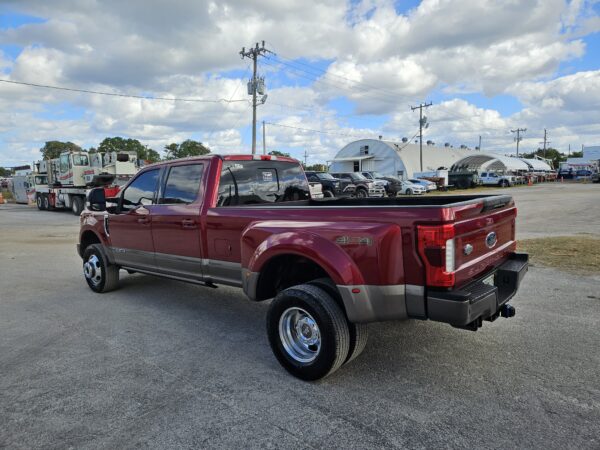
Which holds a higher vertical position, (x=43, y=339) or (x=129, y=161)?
(x=129, y=161)

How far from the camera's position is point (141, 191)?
5344 millimetres

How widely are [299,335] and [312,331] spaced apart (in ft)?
0.53

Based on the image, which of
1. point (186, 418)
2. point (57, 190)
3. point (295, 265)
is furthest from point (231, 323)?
point (57, 190)

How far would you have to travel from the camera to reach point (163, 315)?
5051mm

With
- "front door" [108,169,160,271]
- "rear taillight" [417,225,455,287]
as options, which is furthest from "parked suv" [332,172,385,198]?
"rear taillight" [417,225,455,287]

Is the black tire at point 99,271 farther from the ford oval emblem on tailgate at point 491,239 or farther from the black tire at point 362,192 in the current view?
the black tire at point 362,192

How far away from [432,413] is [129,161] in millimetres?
22983

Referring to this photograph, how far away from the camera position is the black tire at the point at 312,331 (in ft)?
10.3

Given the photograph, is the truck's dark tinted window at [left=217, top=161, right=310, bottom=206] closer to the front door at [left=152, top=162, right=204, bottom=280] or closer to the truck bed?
the truck bed

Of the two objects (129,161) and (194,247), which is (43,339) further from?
(129,161)

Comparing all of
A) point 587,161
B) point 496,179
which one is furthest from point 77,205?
point 587,161

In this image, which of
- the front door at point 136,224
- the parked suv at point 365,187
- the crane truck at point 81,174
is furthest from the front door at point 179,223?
the parked suv at point 365,187

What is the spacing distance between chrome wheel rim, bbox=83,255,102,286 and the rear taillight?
479cm

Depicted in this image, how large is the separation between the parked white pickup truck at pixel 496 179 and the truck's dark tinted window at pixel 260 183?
1644 inches
